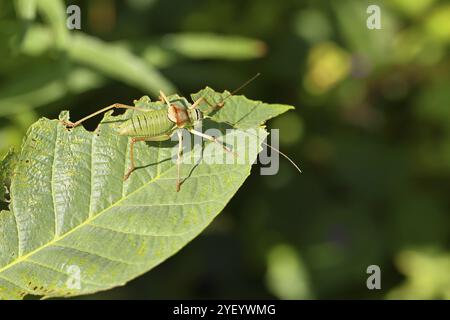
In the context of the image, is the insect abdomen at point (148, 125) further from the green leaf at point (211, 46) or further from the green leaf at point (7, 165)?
the green leaf at point (211, 46)

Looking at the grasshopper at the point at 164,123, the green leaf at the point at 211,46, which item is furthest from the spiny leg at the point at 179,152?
the green leaf at the point at 211,46

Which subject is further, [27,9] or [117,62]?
[117,62]

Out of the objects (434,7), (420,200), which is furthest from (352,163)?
(434,7)

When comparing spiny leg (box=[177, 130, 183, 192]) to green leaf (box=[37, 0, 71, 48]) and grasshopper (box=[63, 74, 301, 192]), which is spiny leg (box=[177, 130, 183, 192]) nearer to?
grasshopper (box=[63, 74, 301, 192])

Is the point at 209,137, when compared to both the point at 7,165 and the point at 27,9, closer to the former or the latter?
the point at 7,165

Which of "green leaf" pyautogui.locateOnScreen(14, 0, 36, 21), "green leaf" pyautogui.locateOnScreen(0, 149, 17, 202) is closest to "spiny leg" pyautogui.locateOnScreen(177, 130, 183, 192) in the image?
"green leaf" pyautogui.locateOnScreen(0, 149, 17, 202)

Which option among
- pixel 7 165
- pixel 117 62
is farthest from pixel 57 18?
pixel 7 165

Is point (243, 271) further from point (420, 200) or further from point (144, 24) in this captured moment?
point (144, 24)
